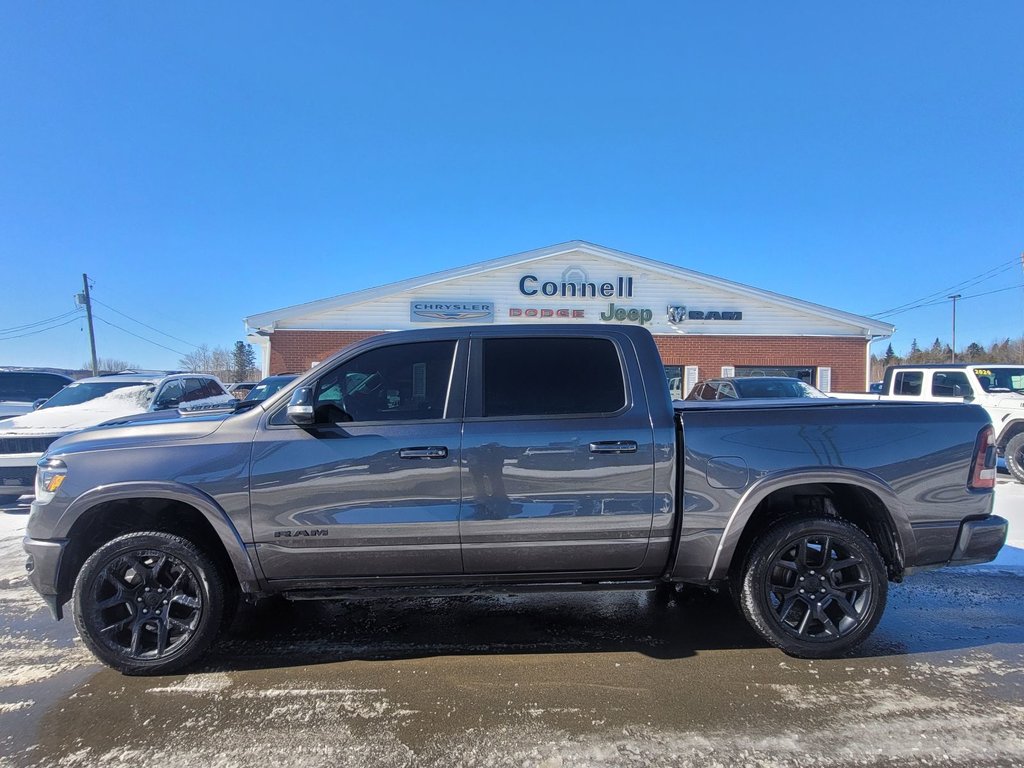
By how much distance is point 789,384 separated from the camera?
1091cm

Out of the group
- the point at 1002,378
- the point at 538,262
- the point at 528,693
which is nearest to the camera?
the point at 528,693

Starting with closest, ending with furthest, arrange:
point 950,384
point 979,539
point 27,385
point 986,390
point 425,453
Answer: point 425,453 → point 979,539 → point 986,390 → point 950,384 → point 27,385

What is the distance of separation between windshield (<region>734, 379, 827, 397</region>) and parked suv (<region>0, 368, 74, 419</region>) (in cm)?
1333

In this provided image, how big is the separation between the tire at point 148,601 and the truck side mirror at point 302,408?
0.98 meters

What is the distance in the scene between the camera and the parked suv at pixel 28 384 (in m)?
10.6

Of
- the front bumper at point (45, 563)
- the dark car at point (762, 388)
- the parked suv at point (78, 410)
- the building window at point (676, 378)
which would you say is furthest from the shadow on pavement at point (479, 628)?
the building window at point (676, 378)

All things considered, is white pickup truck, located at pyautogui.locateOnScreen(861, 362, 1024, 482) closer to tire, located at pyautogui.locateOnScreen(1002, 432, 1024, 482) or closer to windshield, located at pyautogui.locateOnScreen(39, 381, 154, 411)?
tire, located at pyautogui.locateOnScreen(1002, 432, 1024, 482)

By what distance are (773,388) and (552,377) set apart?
9122 millimetres

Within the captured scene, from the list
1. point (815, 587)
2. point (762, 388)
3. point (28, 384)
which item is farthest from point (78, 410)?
point (762, 388)

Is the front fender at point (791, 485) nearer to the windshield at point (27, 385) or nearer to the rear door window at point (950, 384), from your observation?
the rear door window at point (950, 384)

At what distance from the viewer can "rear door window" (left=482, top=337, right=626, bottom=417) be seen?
3.16 m

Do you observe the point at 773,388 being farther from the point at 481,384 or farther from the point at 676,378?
the point at 481,384

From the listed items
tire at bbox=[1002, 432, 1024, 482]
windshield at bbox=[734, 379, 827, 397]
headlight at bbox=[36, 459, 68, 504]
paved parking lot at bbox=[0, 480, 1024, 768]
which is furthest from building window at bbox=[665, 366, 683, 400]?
headlight at bbox=[36, 459, 68, 504]

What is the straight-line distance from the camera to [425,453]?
3014 millimetres
